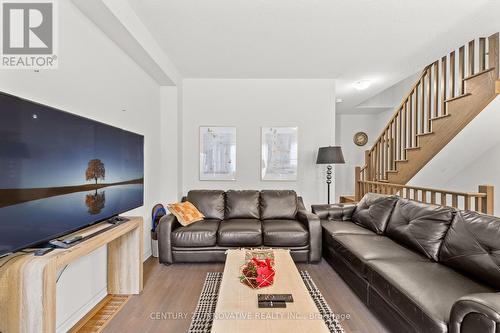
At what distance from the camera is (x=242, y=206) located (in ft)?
11.6

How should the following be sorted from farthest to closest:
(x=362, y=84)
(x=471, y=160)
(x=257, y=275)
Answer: (x=362, y=84) < (x=471, y=160) < (x=257, y=275)

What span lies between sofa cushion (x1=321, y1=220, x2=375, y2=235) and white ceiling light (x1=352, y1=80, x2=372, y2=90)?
2617 millimetres

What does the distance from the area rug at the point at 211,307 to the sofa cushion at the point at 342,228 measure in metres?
0.61

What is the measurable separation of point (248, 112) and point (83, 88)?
2587 mm

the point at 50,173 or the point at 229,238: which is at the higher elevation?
the point at 50,173

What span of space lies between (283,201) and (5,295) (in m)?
2.96

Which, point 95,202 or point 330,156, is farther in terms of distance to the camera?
point 330,156

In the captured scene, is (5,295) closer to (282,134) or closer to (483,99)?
(282,134)

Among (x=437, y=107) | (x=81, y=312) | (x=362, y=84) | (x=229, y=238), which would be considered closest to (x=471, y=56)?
(x=437, y=107)

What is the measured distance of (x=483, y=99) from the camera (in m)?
2.77

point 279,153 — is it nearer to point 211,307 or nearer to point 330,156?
point 330,156

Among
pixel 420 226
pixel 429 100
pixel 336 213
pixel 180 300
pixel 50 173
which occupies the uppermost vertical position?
pixel 429 100

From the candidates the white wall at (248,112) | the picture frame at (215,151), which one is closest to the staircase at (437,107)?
the white wall at (248,112)

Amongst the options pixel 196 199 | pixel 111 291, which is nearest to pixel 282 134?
pixel 196 199
